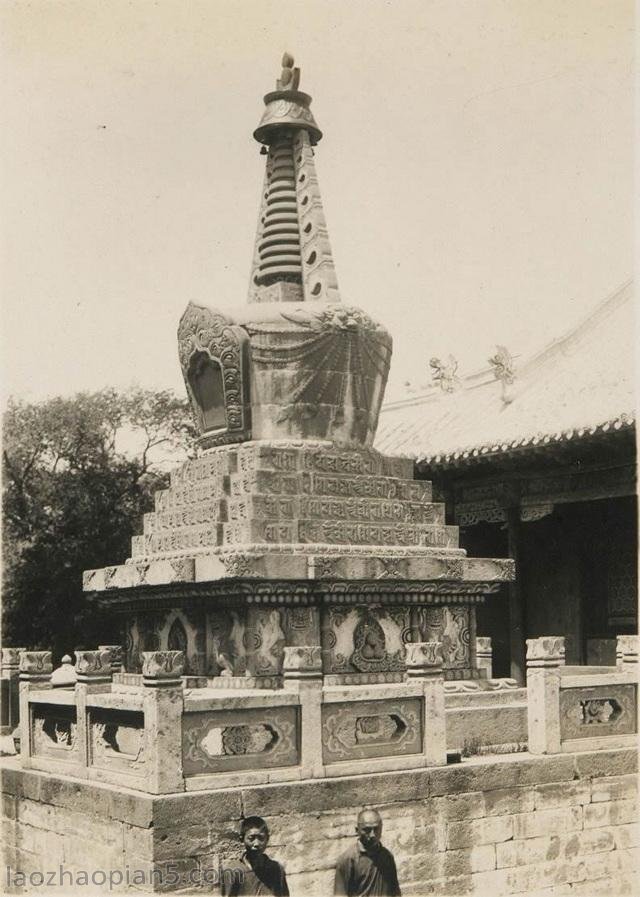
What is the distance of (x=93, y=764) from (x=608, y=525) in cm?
→ 1130

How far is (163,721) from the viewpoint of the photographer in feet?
30.2

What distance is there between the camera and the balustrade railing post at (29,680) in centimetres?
1150

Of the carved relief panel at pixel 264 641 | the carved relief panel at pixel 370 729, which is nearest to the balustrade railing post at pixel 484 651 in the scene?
the carved relief panel at pixel 264 641

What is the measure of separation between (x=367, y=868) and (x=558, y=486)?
1113cm

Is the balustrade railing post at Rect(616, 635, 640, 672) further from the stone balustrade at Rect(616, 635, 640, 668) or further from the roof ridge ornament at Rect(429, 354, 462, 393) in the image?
the roof ridge ornament at Rect(429, 354, 462, 393)

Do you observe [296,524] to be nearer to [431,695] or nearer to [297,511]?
[297,511]

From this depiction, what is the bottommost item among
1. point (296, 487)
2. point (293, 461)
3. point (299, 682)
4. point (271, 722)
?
point (271, 722)

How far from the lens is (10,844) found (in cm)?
1114

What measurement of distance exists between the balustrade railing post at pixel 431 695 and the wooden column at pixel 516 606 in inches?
311

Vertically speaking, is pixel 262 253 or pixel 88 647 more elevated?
pixel 262 253

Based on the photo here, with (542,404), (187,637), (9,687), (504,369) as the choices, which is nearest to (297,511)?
(187,637)

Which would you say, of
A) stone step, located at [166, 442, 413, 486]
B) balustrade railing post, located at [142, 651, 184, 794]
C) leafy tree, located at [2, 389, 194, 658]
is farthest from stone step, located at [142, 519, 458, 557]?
leafy tree, located at [2, 389, 194, 658]

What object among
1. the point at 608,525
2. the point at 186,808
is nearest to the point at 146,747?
the point at 186,808

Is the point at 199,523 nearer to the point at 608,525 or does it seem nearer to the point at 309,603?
the point at 309,603
